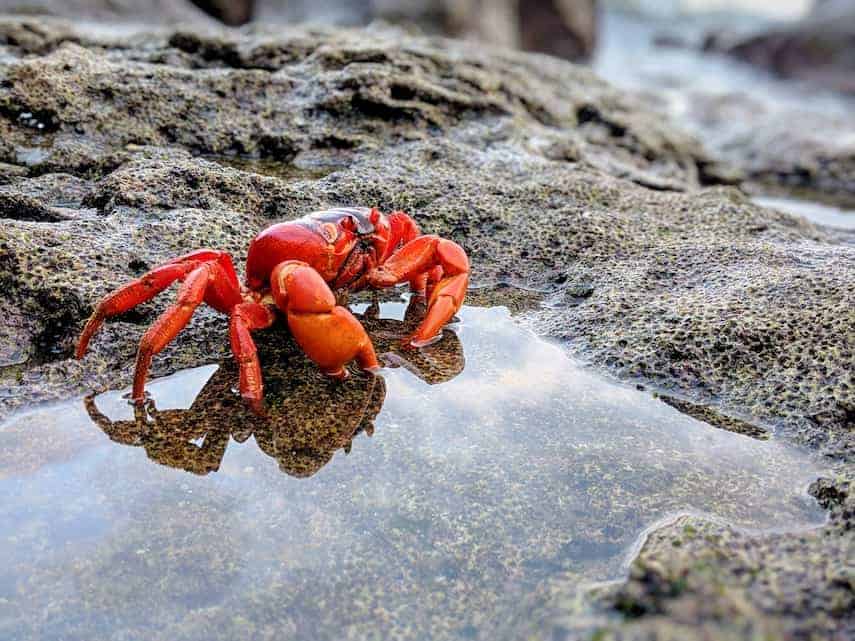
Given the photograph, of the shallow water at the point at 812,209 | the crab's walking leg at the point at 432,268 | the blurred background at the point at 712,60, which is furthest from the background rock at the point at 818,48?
the crab's walking leg at the point at 432,268

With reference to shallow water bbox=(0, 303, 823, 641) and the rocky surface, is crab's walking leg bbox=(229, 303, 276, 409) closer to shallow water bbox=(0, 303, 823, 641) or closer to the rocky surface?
shallow water bbox=(0, 303, 823, 641)

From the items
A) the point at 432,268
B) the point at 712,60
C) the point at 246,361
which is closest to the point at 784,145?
the point at 432,268

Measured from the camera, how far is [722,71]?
18.8 metres

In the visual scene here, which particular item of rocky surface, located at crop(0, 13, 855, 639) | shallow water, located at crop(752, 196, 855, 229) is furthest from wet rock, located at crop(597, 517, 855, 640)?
shallow water, located at crop(752, 196, 855, 229)

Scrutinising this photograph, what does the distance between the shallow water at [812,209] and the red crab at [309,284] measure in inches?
176

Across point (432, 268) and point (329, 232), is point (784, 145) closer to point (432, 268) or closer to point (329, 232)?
point (432, 268)

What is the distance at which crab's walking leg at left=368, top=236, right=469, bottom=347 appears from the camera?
3.15 m

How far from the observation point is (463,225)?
3.94 metres

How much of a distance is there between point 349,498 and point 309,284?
2.62ft

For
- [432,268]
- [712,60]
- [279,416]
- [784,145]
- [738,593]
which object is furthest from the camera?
[712,60]

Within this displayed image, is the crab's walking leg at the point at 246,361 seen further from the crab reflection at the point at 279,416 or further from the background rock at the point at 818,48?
the background rock at the point at 818,48

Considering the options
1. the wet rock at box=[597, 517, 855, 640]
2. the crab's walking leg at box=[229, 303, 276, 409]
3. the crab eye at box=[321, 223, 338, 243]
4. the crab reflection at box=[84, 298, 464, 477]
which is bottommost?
the crab reflection at box=[84, 298, 464, 477]

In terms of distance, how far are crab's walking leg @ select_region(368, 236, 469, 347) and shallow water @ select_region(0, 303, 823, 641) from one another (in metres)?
0.23

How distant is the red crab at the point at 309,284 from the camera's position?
266 centimetres
